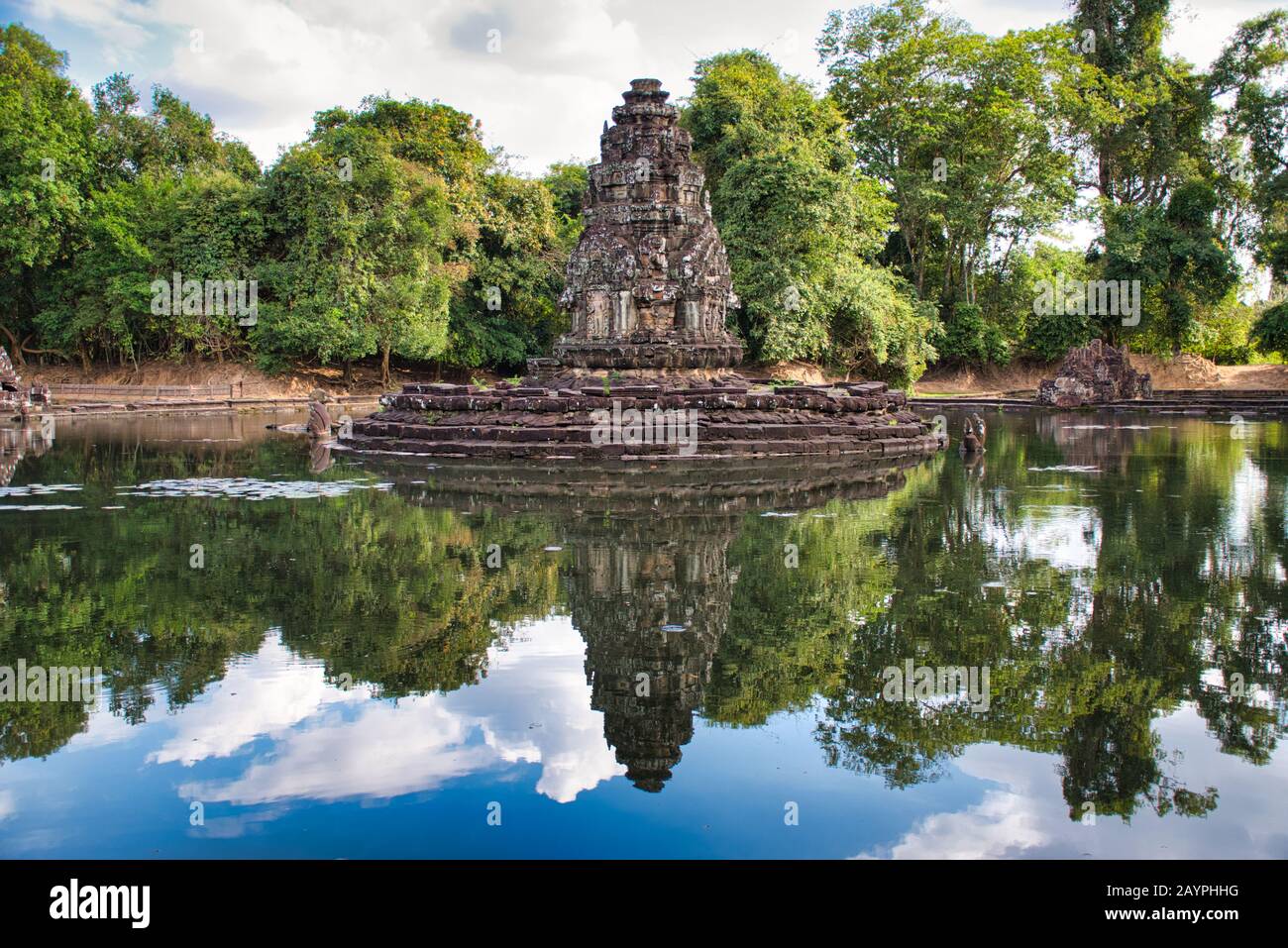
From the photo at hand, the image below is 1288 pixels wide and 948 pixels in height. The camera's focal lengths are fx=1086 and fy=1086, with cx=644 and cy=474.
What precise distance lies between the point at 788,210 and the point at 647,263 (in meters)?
11.5

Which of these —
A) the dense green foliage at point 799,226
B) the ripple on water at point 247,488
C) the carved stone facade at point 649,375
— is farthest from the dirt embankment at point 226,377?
the ripple on water at point 247,488

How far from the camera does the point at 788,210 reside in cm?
2834

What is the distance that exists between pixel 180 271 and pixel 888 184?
71.8ft

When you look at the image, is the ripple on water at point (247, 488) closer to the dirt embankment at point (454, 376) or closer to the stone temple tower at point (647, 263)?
the stone temple tower at point (647, 263)

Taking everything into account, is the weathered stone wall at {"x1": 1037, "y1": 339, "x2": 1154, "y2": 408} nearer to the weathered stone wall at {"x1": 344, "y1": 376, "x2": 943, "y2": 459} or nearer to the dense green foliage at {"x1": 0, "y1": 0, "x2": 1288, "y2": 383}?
the dense green foliage at {"x1": 0, "y1": 0, "x2": 1288, "y2": 383}

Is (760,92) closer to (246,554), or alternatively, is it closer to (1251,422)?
(1251,422)

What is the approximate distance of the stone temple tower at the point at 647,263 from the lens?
704 inches

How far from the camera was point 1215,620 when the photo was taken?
21.2 ft

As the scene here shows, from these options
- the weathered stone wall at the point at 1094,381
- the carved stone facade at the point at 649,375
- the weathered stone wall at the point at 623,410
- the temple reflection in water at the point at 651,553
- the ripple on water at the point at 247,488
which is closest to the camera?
the temple reflection in water at the point at 651,553

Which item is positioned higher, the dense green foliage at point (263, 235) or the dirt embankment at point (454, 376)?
the dense green foliage at point (263, 235)

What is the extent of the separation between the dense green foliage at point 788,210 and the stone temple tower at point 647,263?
10760 millimetres

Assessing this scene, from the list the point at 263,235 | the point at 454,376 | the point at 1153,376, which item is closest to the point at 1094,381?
the point at 1153,376
